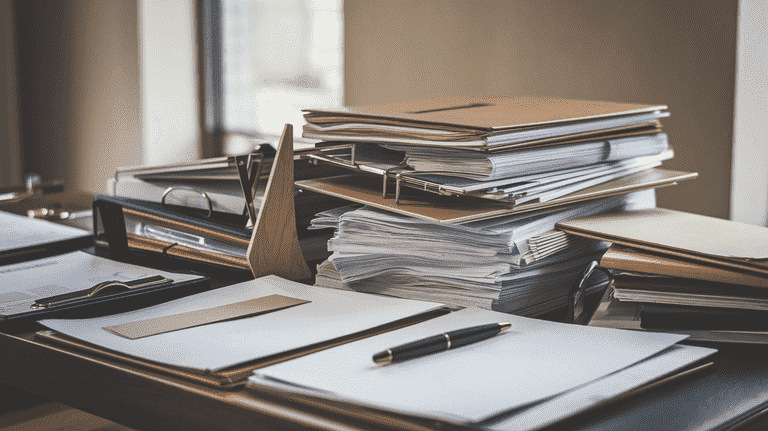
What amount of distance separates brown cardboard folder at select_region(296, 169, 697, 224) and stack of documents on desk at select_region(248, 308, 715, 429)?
13 centimetres

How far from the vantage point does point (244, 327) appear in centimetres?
64

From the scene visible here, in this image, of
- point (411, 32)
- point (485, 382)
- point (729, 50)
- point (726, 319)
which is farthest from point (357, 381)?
point (411, 32)

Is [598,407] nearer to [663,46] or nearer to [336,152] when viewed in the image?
[336,152]

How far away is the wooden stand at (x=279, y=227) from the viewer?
0.83 meters

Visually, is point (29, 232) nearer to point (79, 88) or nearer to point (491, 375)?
point (491, 375)

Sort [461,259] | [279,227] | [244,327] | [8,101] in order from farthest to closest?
[8,101], [279,227], [461,259], [244,327]

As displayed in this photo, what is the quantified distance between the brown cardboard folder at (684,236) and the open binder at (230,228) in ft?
1.01

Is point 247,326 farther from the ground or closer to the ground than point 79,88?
closer to the ground

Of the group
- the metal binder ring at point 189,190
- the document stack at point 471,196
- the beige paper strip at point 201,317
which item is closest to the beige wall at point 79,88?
the metal binder ring at point 189,190

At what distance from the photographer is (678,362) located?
1.84ft

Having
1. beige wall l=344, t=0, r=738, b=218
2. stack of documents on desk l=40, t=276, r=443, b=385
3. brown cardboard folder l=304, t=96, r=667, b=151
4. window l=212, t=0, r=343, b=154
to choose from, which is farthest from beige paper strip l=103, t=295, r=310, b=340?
window l=212, t=0, r=343, b=154

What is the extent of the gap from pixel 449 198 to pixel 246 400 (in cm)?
37

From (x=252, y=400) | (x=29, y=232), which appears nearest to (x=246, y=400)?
(x=252, y=400)

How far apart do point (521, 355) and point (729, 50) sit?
1545 millimetres
